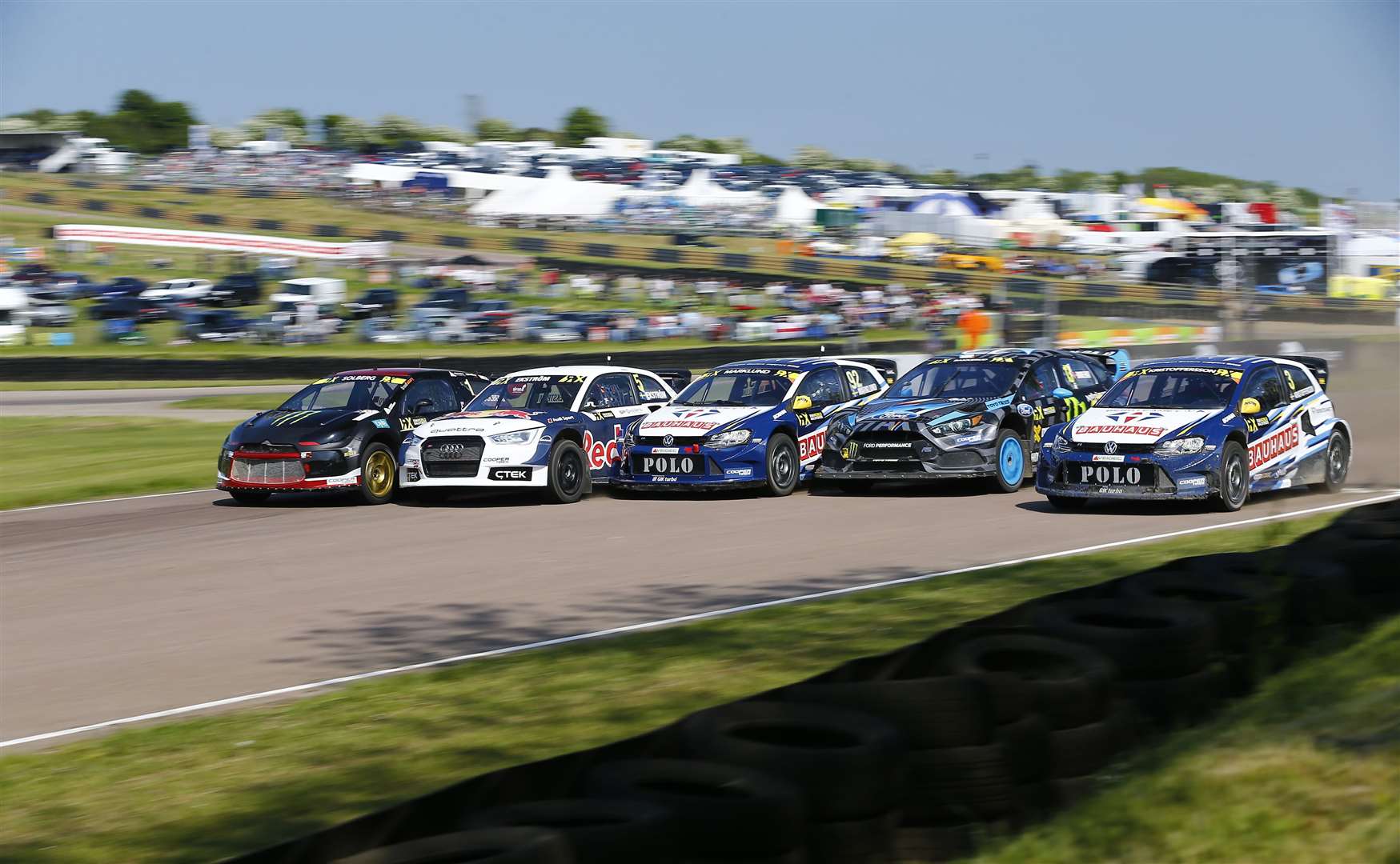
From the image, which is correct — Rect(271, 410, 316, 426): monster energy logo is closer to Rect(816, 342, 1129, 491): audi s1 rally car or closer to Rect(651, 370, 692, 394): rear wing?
Rect(651, 370, 692, 394): rear wing

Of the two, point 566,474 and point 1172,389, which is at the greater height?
point 1172,389

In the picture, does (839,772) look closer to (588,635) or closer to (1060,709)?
(1060,709)

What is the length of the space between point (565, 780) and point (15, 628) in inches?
241

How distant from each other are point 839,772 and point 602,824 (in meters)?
0.73

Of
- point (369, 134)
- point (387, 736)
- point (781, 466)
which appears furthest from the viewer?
point (369, 134)

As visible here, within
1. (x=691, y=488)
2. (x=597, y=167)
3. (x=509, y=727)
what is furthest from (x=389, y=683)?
(x=597, y=167)

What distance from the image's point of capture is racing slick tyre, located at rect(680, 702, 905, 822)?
166 inches

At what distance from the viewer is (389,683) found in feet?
24.0

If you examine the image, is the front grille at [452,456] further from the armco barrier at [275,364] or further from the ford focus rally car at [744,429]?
the armco barrier at [275,364]

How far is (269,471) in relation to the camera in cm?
1551

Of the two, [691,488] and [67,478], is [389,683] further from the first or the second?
[67,478]

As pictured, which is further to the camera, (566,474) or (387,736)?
(566,474)

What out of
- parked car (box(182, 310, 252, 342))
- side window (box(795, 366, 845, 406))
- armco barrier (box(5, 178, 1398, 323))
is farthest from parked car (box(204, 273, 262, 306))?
side window (box(795, 366, 845, 406))

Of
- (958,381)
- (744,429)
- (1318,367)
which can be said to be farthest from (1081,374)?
(744,429)
